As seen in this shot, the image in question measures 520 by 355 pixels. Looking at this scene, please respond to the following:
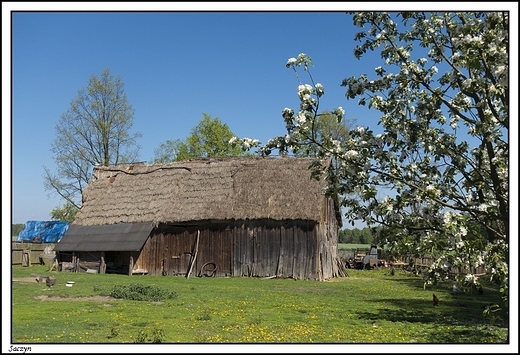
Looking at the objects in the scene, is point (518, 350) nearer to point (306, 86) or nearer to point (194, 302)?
point (306, 86)

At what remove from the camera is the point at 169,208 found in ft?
105

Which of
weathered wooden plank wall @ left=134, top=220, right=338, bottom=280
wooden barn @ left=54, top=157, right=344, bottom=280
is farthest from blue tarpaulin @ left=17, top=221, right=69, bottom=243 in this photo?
weathered wooden plank wall @ left=134, top=220, right=338, bottom=280

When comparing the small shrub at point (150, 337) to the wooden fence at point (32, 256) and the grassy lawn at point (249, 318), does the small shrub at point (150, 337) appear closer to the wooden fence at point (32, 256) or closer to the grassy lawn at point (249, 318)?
the grassy lawn at point (249, 318)

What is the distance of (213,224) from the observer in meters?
30.8

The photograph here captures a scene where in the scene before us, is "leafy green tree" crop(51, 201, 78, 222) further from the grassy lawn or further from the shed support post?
the grassy lawn

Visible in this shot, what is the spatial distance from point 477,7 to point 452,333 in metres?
7.32

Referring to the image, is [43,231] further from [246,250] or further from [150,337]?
[150,337]

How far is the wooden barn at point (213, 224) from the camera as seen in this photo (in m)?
29.3

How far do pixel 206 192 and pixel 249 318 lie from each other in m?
19.2

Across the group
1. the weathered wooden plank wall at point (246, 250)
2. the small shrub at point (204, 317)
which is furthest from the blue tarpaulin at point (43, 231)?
the small shrub at point (204, 317)

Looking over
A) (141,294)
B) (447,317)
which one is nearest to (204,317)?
(141,294)

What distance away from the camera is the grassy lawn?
1052cm

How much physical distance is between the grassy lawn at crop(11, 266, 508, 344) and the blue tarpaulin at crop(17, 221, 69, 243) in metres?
31.3

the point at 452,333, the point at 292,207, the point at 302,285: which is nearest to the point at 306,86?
the point at 452,333
